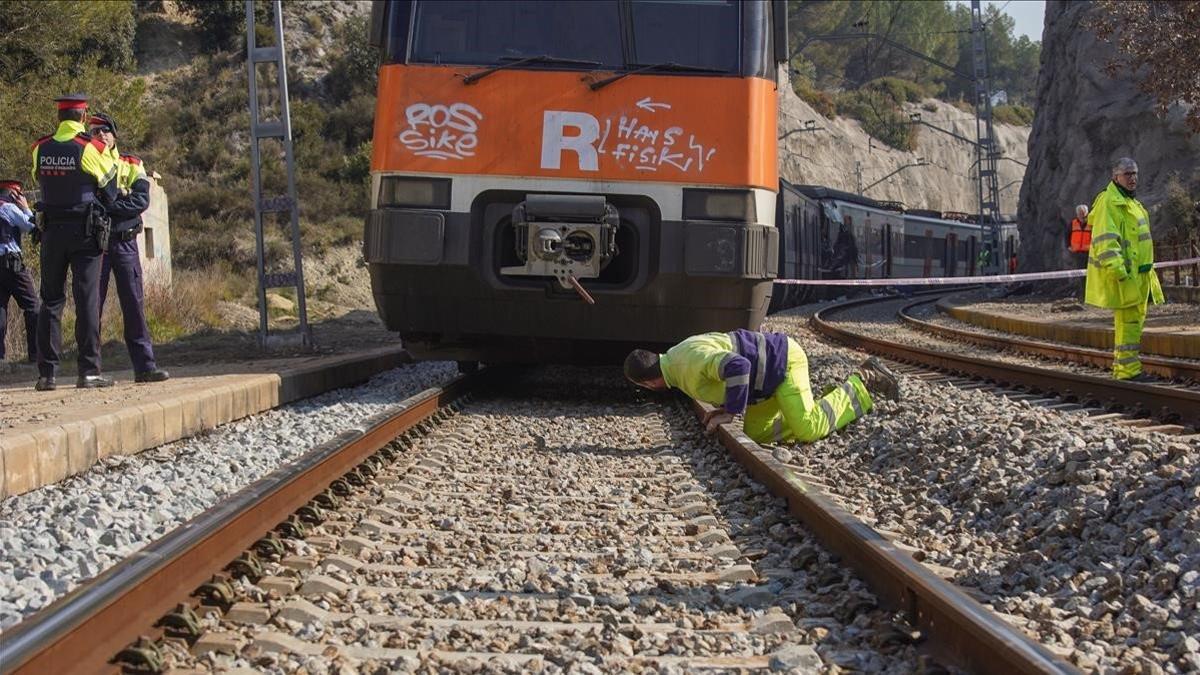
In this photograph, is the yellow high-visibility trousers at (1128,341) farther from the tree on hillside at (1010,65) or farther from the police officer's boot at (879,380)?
the tree on hillside at (1010,65)

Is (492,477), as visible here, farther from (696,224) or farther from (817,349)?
(817,349)

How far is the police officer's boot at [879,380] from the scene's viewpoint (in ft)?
28.3

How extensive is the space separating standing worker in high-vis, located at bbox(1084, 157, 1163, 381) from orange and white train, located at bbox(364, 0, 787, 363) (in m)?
2.71

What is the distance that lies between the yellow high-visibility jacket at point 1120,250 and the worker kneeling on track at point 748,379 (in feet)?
11.3

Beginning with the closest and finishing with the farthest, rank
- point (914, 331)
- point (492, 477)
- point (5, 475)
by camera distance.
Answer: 1. point (5, 475)
2. point (492, 477)
3. point (914, 331)

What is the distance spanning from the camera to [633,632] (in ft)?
11.4

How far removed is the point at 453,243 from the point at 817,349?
7.42 m

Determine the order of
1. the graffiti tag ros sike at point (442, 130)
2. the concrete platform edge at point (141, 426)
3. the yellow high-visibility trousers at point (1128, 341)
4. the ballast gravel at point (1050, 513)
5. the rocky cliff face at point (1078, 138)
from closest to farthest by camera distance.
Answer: the ballast gravel at point (1050, 513)
the concrete platform edge at point (141, 426)
the graffiti tag ros sike at point (442, 130)
the yellow high-visibility trousers at point (1128, 341)
the rocky cliff face at point (1078, 138)

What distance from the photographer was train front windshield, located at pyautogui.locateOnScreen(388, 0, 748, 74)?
9047 millimetres

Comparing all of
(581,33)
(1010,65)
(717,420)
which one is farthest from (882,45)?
(717,420)

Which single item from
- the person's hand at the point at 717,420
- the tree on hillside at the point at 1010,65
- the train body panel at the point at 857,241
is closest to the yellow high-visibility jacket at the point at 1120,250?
the person's hand at the point at 717,420

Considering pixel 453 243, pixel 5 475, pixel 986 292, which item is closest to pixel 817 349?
pixel 453 243

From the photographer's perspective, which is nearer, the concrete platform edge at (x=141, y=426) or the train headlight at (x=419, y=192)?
the concrete platform edge at (x=141, y=426)

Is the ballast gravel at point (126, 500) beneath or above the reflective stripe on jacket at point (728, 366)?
beneath
